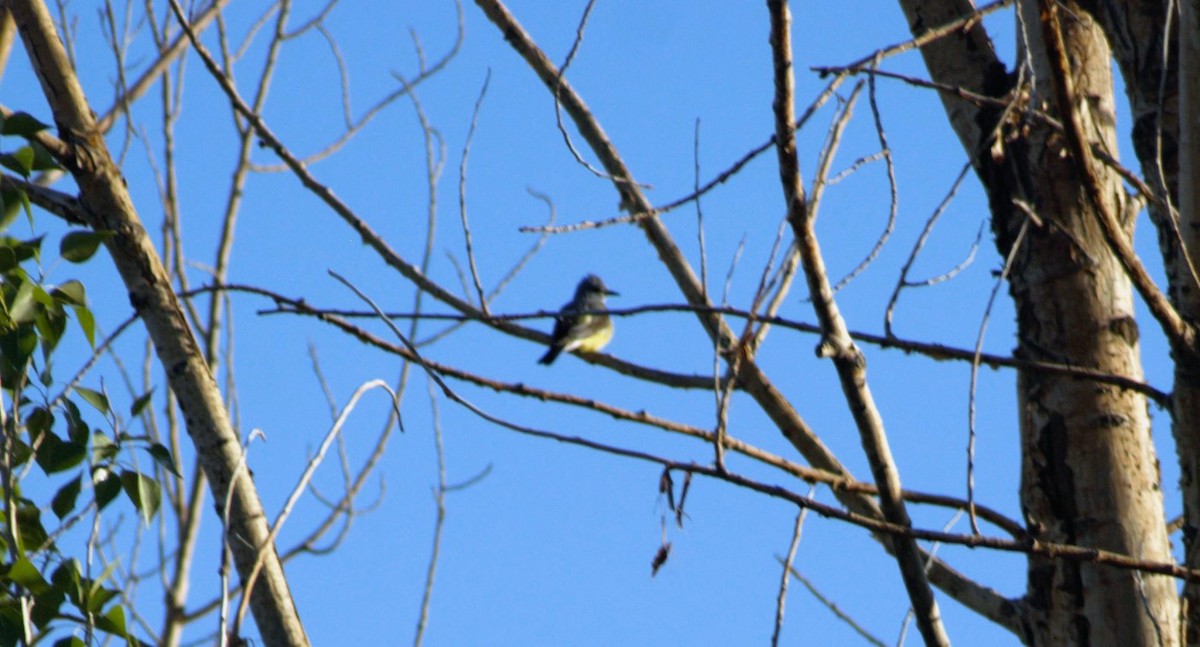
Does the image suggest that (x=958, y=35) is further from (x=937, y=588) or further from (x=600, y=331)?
(x=600, y=331)

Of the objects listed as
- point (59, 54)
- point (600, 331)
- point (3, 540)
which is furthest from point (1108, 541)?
point (600, 331)

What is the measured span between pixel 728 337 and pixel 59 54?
1518 millimetres

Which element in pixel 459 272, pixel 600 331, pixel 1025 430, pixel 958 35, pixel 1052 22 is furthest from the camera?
pixel 600 331

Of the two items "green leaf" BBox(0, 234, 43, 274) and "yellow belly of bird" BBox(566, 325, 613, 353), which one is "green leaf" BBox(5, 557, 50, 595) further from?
"yellow belly of bird" BBox(566, 325, 613, 353)

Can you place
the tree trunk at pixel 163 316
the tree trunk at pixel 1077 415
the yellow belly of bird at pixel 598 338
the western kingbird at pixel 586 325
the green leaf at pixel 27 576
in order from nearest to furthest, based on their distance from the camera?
the green leaf at pixel 27 576
the tree trunk at pixel 163 316
the tree trunk at pixel 1077 415
the western kingbird at pixel 586 325
the yellow belly of bird at pixel 598 338

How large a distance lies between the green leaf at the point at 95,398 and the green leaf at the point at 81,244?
0.24 m

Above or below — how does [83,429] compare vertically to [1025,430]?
below

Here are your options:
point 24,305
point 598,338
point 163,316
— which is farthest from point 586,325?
point 24,305

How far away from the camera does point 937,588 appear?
275 centimetres

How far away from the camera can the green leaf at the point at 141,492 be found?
8.01ft

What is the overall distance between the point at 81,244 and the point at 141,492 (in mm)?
452

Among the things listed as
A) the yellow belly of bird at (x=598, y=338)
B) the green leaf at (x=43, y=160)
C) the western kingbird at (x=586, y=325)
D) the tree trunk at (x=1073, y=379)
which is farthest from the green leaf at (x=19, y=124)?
the yellow belly of bird at (x=598, y=338)

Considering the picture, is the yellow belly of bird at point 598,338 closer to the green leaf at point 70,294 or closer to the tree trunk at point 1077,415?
the tree trunk at point 1077,415

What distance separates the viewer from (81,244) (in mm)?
2438
